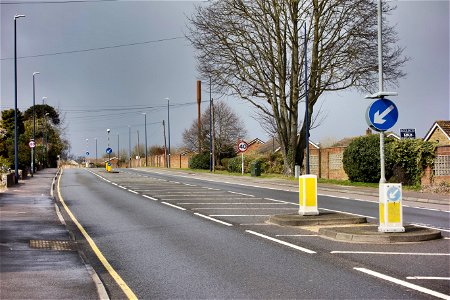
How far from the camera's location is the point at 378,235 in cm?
1083

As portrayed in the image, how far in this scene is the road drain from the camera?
35.0 ft

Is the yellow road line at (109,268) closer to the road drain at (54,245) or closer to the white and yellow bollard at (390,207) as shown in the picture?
the road drain at (54,245)

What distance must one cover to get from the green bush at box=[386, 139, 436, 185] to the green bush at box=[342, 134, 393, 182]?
0.44 meters

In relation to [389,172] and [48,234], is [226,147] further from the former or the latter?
[48,234]

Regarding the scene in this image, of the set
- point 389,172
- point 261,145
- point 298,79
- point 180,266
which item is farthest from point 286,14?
point 261,145

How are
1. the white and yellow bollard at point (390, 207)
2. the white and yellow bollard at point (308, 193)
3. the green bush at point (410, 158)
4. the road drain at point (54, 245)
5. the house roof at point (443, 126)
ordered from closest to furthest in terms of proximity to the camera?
1. the road drain at point (54, 245)
2. the white and yellow bollard at point (390, 207)
3. the white and yellow bollard at point (308, 193)
4. the green bush at point (410, 158)
5. the house roof at point (443, 126)

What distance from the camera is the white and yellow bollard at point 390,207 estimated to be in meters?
11.0

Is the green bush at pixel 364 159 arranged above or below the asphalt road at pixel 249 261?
above

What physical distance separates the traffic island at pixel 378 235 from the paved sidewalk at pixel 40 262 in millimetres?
5067

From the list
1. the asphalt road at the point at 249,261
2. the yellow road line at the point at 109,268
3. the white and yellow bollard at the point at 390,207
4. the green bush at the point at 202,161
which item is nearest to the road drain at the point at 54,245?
the yellow road line at the point at 109,268

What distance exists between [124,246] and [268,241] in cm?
283

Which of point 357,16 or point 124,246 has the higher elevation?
point 357,16

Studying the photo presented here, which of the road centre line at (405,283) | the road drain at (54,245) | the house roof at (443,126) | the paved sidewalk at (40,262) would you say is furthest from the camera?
the house roof at (443,126)

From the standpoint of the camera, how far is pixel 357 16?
35188mm
